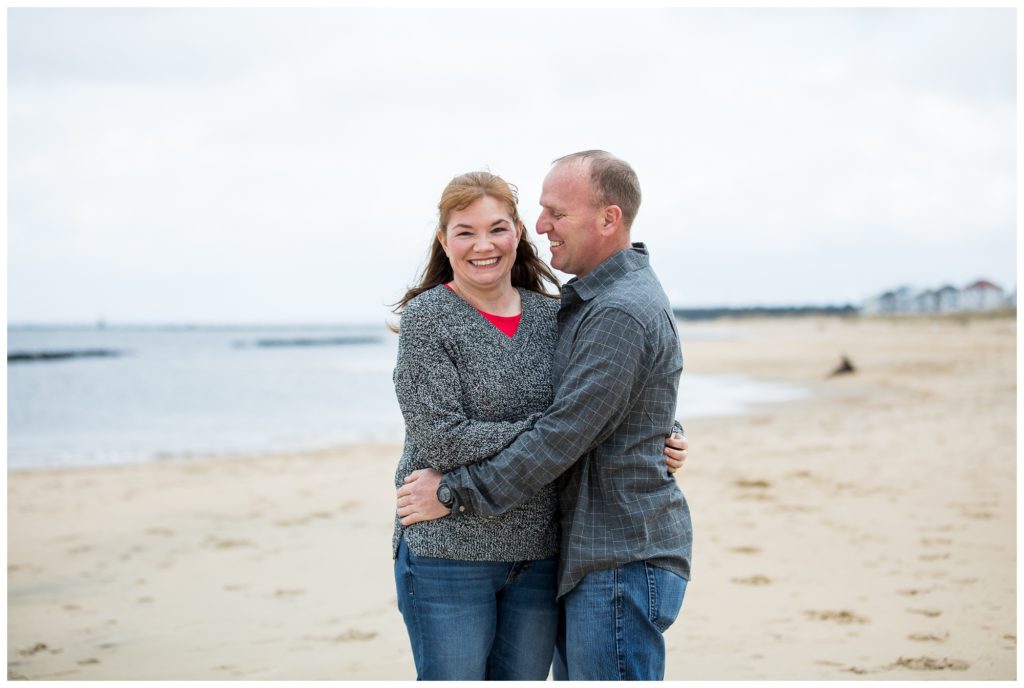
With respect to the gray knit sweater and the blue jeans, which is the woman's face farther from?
the blue jeans

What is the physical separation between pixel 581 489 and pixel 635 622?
16.1 inches

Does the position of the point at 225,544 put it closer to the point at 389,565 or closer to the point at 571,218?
the point at 389,565

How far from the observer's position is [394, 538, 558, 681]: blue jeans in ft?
8.18

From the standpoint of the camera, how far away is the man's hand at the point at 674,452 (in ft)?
8.57

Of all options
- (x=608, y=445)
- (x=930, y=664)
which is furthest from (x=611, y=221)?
(x=930, y=664)

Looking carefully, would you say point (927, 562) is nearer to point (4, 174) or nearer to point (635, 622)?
point (635, 622)

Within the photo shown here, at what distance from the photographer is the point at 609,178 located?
2.59 meters

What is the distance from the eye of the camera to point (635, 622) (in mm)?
2459

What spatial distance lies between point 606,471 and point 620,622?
1.42 ft

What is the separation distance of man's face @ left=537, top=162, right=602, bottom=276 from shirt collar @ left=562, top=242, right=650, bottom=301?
80 millimetres

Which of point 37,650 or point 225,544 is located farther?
point 225,544

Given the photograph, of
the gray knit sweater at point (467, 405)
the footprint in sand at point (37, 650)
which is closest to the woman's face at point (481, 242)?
the gray knit sweater at point (467, 405)

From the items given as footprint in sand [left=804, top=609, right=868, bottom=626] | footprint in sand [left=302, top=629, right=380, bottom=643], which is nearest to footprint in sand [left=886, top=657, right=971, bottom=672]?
footprint in sand [left=804, top=609, right=868, bottom=626]

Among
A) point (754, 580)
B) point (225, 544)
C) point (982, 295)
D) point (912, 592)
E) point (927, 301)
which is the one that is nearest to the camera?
point (912, 592)
